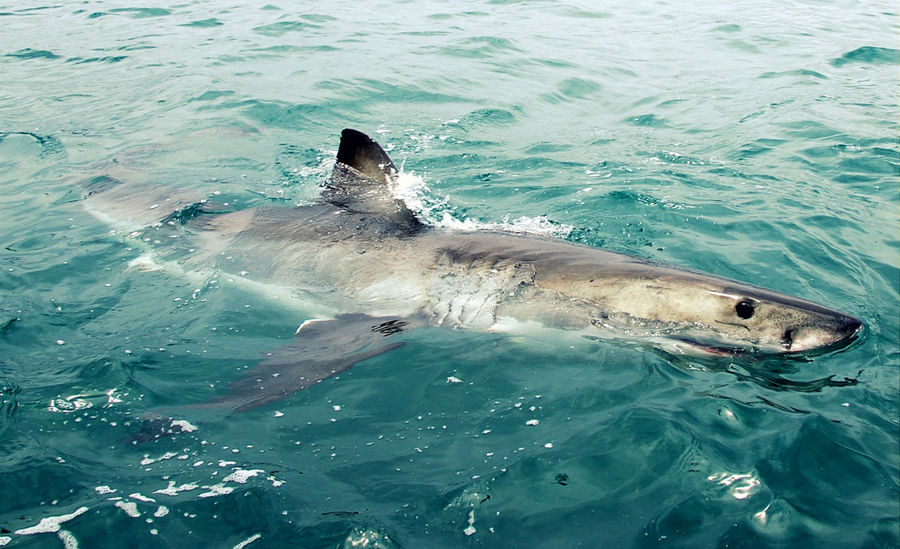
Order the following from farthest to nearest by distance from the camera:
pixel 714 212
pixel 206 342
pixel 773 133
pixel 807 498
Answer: pixel 773 133 → pixel 714 212 → pixel 206 342 → pixel 807 498

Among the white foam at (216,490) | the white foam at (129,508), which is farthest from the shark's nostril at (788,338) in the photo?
the white foam at (129,508)

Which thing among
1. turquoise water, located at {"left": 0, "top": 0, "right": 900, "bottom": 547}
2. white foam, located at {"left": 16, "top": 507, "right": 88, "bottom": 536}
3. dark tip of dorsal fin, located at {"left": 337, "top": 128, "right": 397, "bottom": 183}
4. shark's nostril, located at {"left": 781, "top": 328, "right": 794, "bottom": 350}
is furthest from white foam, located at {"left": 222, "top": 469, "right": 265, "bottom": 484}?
dark tip of dorsal fin, located at {"left": 337, "top": 128, "right": 397, "bottom": 183}

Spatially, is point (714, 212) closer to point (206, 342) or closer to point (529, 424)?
point (529, 424)

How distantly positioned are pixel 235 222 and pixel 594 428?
465 centimetres

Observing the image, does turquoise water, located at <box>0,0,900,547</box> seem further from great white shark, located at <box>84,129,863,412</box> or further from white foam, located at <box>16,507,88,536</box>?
great white shark, located at <box>84,129,863,412</box>

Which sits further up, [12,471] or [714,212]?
[12,471]

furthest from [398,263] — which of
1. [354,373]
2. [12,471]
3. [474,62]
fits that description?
[474,62]

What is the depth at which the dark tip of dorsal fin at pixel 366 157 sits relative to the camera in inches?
268

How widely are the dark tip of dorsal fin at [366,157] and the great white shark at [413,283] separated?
14 millimetres

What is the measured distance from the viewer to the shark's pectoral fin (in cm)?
402

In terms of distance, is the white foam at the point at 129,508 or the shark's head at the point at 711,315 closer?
the white foam at the point at 129,508

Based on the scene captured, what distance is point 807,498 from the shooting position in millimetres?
3207

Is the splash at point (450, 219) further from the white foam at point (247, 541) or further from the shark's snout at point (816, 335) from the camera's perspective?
the white foam at point (247, 541)

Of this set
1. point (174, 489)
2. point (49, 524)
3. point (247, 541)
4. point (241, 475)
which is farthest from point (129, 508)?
point (247, 541)
